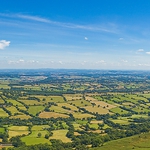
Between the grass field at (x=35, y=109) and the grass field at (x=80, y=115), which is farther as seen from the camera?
the grass field at (x=35, y=109)

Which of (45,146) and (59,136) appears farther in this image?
(59,136)

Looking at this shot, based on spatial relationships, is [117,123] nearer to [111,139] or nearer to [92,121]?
[92,121]

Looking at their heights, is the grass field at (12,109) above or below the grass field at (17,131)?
above

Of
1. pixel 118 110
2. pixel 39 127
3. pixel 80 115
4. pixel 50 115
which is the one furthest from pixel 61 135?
pixel 118 110

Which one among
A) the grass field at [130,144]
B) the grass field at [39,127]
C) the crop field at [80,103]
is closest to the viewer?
the grass field at [130,144]

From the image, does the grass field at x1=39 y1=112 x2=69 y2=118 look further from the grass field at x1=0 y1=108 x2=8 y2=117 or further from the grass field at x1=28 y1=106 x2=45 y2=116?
the grass field at x1=0 y1=108 x2=8 y2=117

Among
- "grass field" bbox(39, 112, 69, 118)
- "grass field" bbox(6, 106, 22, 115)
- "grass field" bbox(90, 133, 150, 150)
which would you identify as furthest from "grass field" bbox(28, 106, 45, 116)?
"grass field" bbox(90, 133, 150, 150)

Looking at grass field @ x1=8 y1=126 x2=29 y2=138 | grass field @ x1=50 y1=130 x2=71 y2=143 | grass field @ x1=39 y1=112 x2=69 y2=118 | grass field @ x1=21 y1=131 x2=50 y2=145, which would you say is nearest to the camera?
grass field @ x1=21 y1=131 x2=50 y2=145

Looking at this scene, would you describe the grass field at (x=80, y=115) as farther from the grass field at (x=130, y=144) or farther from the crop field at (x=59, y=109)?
the grass field at (x=130, y=144)

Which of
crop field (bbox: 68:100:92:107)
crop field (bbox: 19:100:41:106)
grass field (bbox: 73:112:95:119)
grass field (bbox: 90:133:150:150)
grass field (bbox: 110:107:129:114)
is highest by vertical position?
crop field (bbox: 19:100:41:106)

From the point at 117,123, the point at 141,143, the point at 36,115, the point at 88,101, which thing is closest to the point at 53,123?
the point at 36,115

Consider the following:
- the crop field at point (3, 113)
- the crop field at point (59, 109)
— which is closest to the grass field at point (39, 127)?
the crop field at point (3, 113)
